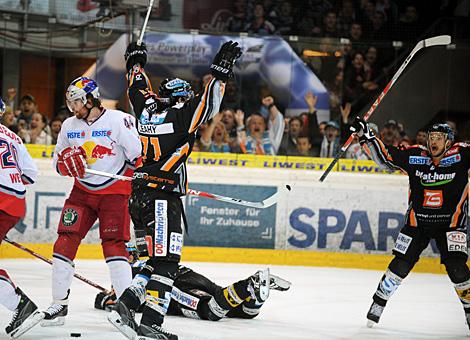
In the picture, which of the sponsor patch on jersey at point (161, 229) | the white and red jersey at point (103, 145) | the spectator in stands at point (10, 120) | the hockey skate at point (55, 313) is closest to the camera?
the sponsor patch on jersey at point (161, 229)

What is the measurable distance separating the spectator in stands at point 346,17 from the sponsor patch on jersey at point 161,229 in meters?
5.90

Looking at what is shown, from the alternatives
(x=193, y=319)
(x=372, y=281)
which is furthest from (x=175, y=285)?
(x=372, y=281)

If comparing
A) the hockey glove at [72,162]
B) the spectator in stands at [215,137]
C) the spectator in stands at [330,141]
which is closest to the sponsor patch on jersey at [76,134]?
the hockey glove at [72,162]

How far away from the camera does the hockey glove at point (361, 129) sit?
5652 millimetres

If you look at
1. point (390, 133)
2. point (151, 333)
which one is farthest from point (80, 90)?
point (390, 133)

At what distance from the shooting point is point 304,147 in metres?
9.00

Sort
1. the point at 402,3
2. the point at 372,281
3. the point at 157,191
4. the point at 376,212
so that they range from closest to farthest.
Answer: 1. the point at 157,191
2. the point at 372,281
3. the point at 376,212
4. the point at 402,3

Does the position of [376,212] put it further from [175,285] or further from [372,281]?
[175,285]

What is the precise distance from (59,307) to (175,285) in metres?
0.84

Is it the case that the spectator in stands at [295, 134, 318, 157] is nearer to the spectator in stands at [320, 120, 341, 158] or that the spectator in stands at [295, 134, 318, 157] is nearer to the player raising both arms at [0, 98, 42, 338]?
the spectator in stands at [320, 120, 341, 158]

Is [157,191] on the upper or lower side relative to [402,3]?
lower

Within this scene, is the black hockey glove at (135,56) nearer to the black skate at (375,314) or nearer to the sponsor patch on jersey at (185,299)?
the sponsor patch on jersey at (185,299)

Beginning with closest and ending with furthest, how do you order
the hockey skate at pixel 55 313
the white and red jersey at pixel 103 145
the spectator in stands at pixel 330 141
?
the hockey skate at pixel 55 313 → the white and red jersey at pixel 103 145 → the spectator in stands at pixel 330 141

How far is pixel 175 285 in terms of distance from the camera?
5.71 metres
